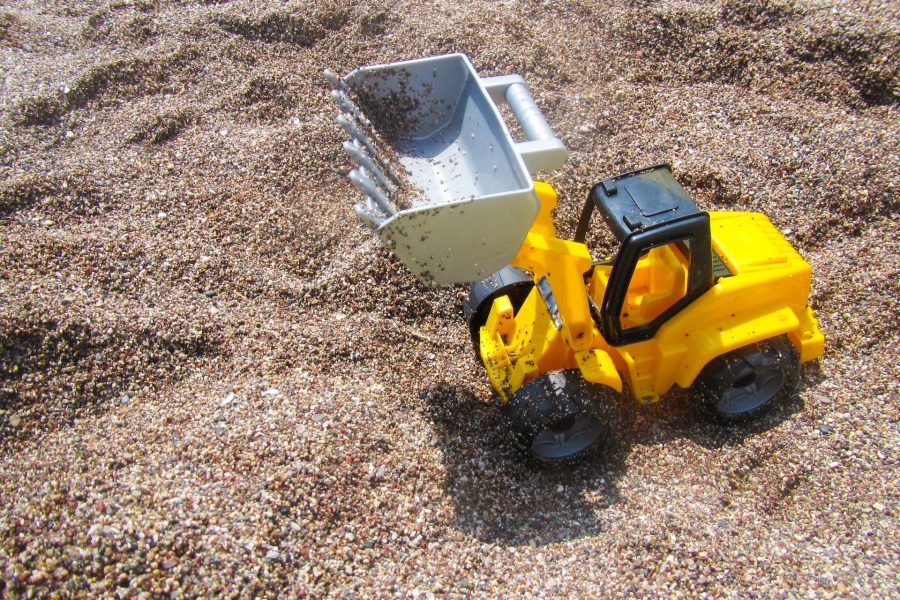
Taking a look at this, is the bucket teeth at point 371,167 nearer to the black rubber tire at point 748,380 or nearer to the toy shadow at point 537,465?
the toy shadow at point 537,465

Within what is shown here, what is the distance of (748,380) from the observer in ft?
11.3

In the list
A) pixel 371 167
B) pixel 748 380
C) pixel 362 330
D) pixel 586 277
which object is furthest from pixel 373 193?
pixel 748 380

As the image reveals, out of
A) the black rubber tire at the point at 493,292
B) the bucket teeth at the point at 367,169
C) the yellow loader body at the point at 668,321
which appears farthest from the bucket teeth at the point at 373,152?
the black rubber tire at the point at 493,292

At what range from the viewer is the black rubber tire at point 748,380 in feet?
11.0

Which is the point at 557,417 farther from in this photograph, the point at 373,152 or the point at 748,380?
the point at 373,152

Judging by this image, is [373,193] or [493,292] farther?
[493,292]

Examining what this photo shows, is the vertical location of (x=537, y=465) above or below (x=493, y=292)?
below

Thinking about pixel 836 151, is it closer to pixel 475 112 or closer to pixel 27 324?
pixel 475 112

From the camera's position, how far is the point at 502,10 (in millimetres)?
6418

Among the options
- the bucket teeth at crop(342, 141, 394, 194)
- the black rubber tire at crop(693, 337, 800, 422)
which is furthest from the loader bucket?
the black rubber tire at crop(693, 337, 800, 422)

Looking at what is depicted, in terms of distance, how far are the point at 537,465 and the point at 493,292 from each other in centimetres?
100

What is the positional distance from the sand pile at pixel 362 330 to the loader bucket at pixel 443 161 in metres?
1.12

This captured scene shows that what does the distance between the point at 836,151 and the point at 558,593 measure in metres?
3.79

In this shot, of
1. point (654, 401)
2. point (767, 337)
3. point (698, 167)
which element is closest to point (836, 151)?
point (698, 167)
